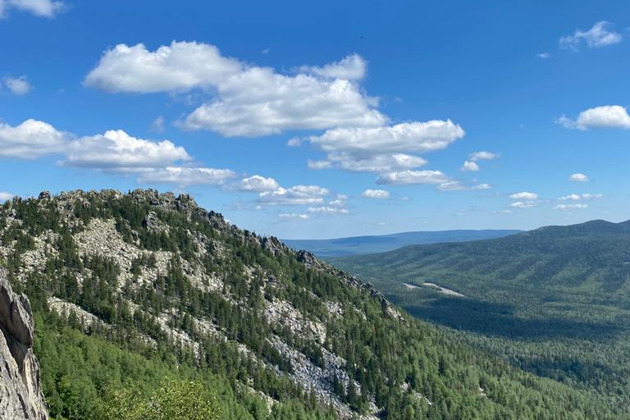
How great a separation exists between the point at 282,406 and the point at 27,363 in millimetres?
128856

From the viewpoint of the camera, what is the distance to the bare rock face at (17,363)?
4766 cm

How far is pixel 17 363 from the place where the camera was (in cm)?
5497

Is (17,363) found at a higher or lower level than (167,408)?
higher

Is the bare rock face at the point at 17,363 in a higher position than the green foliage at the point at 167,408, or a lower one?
higher

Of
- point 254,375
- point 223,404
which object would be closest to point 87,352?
point 223,404

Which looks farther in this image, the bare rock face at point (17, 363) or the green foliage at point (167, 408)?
the green foliage at point (167, 408)

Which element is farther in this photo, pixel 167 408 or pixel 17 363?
pixel 167 408

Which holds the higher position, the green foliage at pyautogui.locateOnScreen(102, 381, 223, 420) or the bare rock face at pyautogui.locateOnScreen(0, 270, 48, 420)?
the bare rock face at pyautogui.locateOnScreen(0, 270, 48, 420)

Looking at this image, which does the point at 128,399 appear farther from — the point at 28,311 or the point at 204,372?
the point at 204,372

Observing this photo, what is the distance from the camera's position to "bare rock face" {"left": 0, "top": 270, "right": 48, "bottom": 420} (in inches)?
1876

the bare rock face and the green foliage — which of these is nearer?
the bare rock face

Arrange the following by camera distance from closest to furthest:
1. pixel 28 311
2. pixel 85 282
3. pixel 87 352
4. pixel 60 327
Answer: pixel 28 311, pixel 87 352, pixel 60 327, pixel 85 282

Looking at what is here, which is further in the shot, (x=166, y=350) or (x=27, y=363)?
(x=166, y=350)

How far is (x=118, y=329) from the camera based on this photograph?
17338 centimetres
